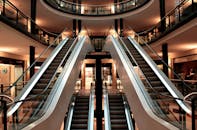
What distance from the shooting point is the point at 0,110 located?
4.37 metres

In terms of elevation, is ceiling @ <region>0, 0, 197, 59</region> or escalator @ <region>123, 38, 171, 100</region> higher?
ceiling @ <region>0, 0, 197, 59</region>

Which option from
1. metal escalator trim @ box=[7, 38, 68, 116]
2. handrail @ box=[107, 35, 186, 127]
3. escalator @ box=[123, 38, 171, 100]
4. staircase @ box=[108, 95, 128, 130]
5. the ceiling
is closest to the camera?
metal escalator trim @ box=[7, 38, 68, 116]

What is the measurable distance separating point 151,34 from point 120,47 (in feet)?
22.8

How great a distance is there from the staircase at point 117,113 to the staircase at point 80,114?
159cm

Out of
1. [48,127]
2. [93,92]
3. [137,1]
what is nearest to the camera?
[48,127]

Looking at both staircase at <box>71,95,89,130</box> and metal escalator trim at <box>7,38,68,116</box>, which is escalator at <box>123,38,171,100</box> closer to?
metal escalator trim at <box>7,38,68,116</box>

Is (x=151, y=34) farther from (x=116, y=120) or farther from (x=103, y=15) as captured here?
(x=116, y=120)

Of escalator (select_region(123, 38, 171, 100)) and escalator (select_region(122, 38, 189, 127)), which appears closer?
escalator (select_region(122, 38, 189, 127))

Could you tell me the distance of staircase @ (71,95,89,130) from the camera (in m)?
14.6

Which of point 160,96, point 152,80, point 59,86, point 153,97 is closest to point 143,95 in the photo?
point 153,97

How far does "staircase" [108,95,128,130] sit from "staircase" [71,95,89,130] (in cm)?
159

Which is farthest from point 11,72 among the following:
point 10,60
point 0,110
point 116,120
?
point 0,110

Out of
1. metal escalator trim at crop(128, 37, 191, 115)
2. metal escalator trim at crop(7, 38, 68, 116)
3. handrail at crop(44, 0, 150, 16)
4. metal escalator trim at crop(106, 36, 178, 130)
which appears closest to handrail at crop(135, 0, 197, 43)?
metal escalator trim at crop(128, 37, 191, 115)

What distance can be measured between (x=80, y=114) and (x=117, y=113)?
232 centimetres
